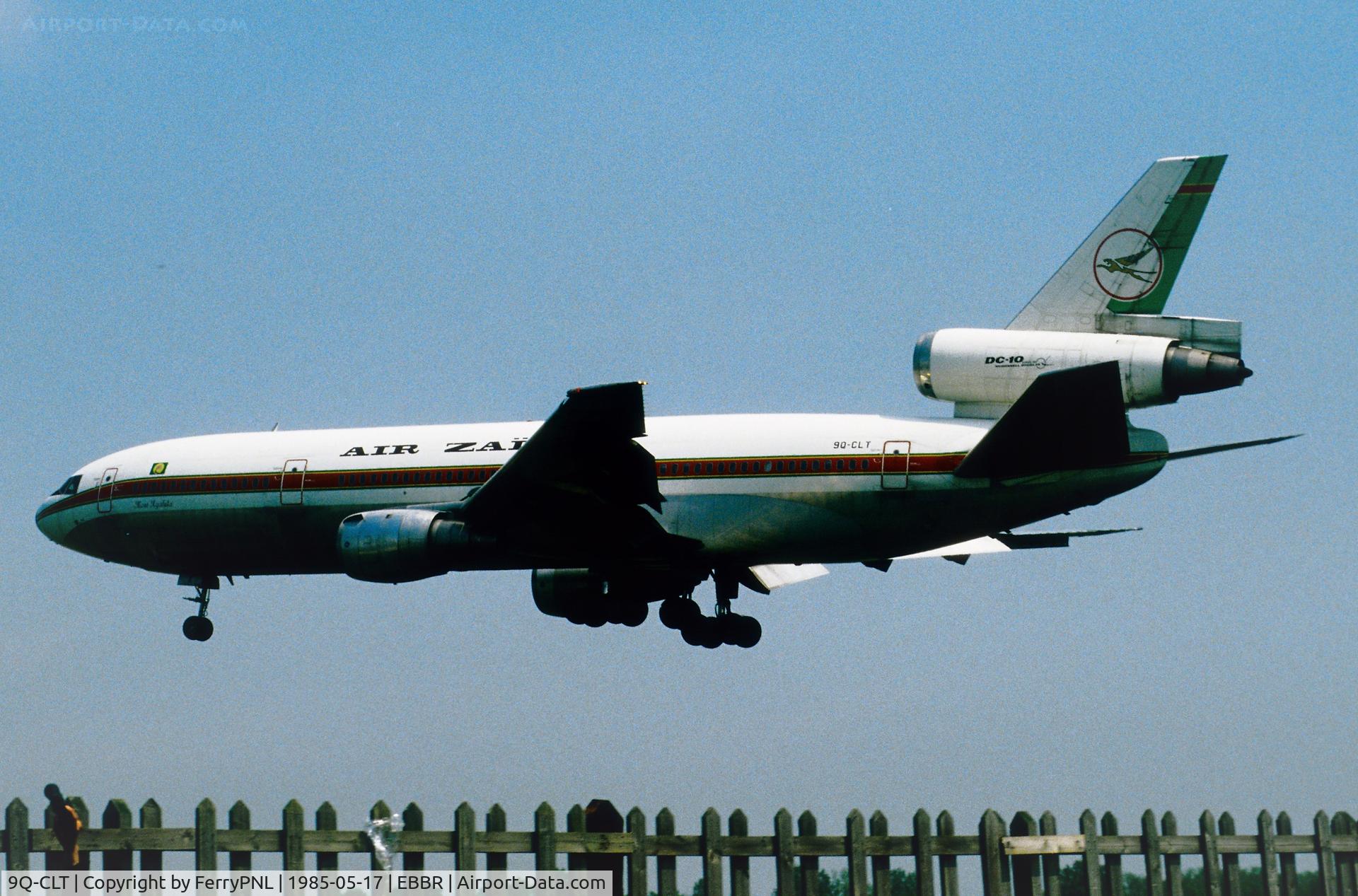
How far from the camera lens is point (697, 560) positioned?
113 feet

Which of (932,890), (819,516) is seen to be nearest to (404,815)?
(932,890)

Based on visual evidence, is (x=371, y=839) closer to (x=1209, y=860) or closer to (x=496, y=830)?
(x=496, y=830)

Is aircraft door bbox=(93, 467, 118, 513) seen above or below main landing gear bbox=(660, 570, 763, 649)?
above

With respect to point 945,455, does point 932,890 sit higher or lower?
lower

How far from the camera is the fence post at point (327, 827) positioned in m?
21.9

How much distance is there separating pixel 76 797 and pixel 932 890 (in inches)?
450

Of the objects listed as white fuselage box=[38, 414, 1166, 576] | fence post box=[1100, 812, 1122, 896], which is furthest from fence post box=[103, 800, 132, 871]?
fence post box=[1100, 812, 1122, 896]

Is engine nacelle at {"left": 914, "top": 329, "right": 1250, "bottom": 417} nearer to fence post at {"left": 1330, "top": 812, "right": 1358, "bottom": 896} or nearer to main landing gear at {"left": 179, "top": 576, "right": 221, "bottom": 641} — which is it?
fence post at {"left": 1330, "top": 812, "right": 1358, "bottom": 896}

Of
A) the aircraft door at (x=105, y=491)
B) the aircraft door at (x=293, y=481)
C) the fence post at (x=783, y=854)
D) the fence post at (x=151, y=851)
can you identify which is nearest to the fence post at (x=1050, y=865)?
the fence post at (x=783, y=854)

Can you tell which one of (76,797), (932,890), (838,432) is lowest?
(932,890)

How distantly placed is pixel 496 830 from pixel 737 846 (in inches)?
128

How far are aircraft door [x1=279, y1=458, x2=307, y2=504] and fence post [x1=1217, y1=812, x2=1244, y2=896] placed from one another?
1973cm

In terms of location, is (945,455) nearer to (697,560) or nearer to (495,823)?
(697,560)

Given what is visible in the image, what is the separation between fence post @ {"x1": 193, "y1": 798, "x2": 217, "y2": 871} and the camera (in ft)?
71.2
